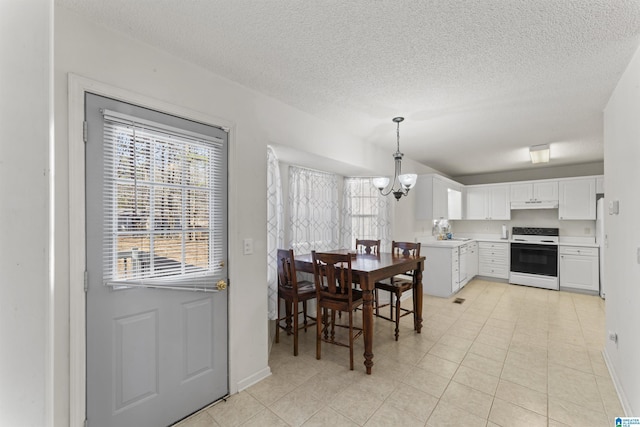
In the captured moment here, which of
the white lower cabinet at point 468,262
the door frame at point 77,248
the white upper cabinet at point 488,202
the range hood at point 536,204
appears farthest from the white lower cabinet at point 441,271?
the door frame at point 77,248

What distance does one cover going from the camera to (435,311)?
4.11 meters

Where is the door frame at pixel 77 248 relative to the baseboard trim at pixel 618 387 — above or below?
above

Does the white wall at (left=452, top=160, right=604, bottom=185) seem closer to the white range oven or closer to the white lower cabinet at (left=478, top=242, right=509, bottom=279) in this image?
the white range oven

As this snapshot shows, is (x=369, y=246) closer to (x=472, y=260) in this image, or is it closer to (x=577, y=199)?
(x=472, y=260)

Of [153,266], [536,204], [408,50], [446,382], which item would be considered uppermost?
[408,50]

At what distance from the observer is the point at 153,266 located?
1.81 metres

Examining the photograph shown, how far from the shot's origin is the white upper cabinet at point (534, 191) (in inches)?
218

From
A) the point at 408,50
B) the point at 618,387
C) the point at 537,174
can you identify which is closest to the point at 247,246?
the point at 408,50

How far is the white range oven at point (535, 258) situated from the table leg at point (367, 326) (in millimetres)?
4699

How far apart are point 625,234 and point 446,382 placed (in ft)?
5.72

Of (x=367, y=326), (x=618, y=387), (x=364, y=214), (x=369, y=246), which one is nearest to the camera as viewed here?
(x=618, y=387)

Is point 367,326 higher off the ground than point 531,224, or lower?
lower

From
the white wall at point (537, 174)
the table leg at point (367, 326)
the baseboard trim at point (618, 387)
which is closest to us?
the baseboard trim at point (618, 387)

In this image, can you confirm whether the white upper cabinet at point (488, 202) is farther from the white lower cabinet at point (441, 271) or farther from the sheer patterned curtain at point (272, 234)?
the sheer patterned curtain at point (272, 234)
